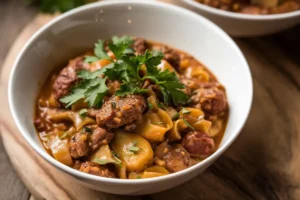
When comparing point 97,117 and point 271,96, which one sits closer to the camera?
point 97,117

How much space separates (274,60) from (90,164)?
2542mm

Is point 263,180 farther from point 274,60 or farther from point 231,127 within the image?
point 274,60

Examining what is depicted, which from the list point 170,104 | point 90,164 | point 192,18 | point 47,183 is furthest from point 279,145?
point 47,183

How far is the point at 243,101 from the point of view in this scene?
4.45 metres

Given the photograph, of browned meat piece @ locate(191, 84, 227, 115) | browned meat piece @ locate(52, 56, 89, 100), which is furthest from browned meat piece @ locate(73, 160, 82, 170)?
browned meat piece @ locate(191, 84, 227, 115)

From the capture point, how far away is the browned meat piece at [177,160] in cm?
397

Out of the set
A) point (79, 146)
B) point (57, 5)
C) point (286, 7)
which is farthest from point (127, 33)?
point (286, 7)

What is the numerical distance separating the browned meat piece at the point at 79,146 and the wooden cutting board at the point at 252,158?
419 millimetres

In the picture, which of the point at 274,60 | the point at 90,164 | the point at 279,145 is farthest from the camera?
the point at 274,60

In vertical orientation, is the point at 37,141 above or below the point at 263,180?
above

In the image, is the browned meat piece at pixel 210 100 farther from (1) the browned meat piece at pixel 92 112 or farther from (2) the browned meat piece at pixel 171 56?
(1) the browned meat piece at pixel 92 112

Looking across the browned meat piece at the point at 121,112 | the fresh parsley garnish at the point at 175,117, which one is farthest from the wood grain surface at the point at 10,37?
the fresh parsley garnish at the point at 175,117

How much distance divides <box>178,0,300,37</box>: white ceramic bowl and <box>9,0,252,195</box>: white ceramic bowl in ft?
1.26

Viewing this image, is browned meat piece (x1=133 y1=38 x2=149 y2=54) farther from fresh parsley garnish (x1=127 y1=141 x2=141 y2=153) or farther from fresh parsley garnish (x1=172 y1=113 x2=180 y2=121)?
fresh parsley garnish (x1=127 y1=141 x2=141 y2=153)
